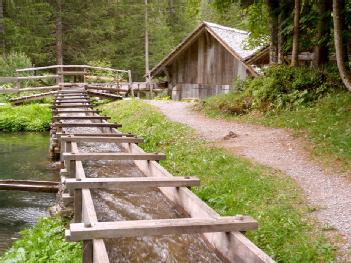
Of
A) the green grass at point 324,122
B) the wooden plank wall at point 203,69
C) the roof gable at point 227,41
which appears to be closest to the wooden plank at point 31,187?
the green grass at point 324,122

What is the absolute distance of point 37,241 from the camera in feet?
20.6

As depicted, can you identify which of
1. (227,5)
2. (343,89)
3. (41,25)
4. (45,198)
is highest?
(41,25)

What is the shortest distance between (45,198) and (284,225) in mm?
6670

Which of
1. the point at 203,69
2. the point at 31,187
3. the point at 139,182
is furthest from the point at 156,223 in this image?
the point at 203,69

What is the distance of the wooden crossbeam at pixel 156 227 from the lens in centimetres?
374

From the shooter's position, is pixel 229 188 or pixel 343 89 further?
pixel 343 89

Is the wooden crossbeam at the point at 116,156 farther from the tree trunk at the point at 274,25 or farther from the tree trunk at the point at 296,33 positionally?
the tree trunk at the point at 274,25

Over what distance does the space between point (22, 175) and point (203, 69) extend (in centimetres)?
1481

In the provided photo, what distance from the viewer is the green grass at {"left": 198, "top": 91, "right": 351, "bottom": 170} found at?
8164 millimetres

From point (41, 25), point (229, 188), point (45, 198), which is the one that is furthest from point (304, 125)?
point (41, 25)

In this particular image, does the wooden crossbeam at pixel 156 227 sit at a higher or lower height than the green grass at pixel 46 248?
higher

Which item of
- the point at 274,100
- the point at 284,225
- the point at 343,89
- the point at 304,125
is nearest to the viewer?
the point at 284,225

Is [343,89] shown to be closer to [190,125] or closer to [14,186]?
[190,125]

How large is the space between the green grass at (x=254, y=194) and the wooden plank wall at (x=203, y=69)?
12.5 metres
